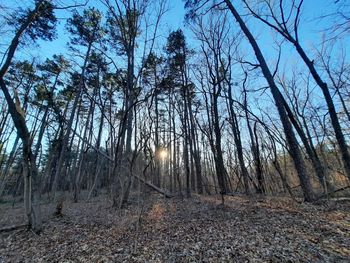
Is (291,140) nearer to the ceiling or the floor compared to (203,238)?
nearer to the ceiling

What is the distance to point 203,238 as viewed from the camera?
4598 mm

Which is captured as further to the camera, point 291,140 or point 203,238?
point 291,140

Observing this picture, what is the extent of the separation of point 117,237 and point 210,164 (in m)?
22.0

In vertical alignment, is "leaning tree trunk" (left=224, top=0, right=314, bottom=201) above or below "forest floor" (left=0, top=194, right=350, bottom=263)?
above

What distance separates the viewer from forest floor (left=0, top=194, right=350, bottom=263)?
12.1 feet

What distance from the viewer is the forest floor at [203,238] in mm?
3693

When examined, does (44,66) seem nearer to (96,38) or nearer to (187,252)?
(96,38)

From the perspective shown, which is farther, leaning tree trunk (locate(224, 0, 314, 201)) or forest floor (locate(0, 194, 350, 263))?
leaning tree trunk (locate(224, 0, 314, 201))

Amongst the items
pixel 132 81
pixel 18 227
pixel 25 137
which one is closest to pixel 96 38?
pixel 132 81

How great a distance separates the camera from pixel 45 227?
6.31 m

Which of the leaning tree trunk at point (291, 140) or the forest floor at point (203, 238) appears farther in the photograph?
the leaning tree trunk at point (291, 140)

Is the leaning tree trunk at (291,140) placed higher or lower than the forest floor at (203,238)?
higher

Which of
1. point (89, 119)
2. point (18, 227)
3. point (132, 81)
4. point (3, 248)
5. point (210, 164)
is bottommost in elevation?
point (3, 248)

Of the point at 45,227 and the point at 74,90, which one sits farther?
the point at 74,90
